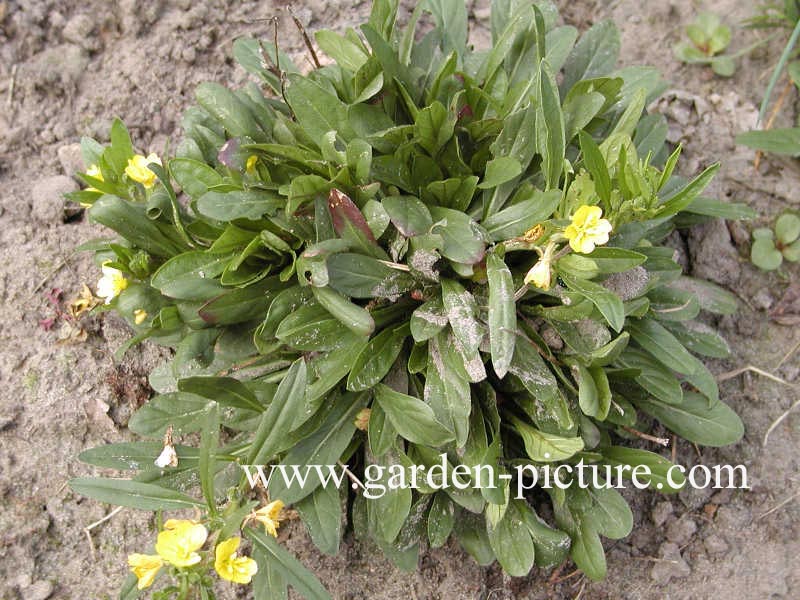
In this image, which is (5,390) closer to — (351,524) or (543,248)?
(351,524)

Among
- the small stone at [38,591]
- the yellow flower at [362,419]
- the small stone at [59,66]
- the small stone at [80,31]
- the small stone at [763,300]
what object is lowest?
the small stone at [763,300]

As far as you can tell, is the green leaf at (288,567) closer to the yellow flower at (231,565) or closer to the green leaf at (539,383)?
the yellow flower at (231,565)

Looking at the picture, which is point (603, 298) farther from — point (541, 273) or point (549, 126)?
point (549, 126)

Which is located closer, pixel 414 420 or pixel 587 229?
pixel 587 229

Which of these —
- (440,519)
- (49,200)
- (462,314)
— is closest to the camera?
(462,314)

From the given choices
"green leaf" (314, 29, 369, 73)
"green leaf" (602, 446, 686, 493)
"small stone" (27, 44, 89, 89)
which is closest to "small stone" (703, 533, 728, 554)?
"green leaf" (602, 446, 686, 493)

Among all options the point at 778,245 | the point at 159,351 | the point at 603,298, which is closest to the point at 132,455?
the point at 159,351

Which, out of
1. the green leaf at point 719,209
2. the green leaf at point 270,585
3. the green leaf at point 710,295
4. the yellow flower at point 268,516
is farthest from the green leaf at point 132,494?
the green leaf at point 719,209
